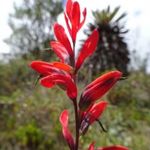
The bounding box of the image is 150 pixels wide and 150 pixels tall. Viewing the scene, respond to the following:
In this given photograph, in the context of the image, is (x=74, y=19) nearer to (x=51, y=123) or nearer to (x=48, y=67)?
(x=48, y=67)

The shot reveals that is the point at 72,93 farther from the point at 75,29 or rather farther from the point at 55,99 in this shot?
the point at 55,99

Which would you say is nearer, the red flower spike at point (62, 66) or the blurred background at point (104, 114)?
the red flower spike at point (62, 66)

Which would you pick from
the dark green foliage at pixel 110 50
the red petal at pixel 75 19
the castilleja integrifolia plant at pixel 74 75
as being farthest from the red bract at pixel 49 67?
the dark green foliage at pixel 110 50

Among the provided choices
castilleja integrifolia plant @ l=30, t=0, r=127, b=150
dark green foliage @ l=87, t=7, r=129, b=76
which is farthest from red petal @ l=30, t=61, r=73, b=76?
dark green foliage @ l=87, t=7, r=129, b=76

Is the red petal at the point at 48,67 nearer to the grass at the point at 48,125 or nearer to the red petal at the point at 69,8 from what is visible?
the red petal at the point at 69,8

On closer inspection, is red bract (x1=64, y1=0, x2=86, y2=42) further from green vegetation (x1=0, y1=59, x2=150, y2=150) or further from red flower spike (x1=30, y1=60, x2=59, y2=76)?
green vegetation (x1=0, y1=59, x2=150, y2=150)

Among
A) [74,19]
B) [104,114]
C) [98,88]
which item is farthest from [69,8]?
[104,114]

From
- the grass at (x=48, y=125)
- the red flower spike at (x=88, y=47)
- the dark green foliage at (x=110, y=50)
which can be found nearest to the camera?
the red flower spike at (x=88, y=47)
